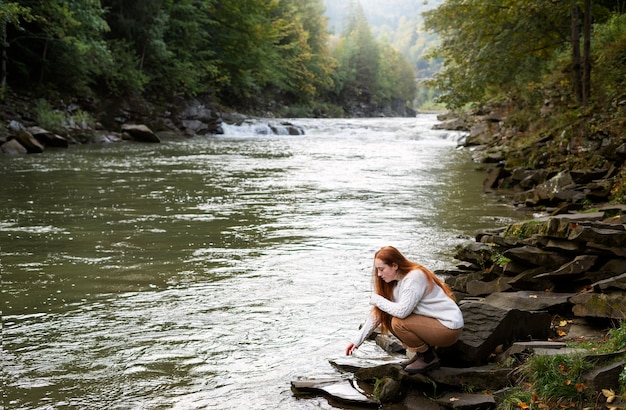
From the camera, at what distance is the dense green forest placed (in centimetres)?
3200

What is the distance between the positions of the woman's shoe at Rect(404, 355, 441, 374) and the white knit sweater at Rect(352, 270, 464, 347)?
0.28 metres

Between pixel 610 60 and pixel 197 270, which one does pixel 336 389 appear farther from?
pixel 610 60

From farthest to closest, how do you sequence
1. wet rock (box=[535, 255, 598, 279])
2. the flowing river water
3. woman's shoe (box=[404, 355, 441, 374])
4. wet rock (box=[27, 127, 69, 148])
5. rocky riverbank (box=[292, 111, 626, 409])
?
wet rock (box=[27, 127, 69, 148])
wet rock (box=[535, 255, 598, 279])
the flowing river water
woman's shoe (box=[404, 355, 441, 374])
rocky riverbank (box=[292, 111, 626, 409])

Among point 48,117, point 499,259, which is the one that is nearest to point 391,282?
point 499,259

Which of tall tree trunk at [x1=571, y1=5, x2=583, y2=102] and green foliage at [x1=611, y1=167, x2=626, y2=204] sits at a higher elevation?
tall tree trunk at [x1=571, y1=5, x2=583, y2=102]

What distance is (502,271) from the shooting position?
270 inches

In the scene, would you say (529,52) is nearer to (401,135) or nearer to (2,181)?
(2,181)

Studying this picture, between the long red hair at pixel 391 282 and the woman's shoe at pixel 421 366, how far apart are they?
1.19 ft

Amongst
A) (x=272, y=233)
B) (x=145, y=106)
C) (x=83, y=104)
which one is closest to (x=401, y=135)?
(x=145, y=106)

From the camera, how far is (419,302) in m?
4.79

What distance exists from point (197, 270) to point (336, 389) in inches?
161

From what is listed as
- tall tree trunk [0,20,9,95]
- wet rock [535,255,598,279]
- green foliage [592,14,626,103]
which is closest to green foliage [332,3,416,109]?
tall tree trunk [0,20,9,95]

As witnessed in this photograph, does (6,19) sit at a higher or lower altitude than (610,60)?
higher

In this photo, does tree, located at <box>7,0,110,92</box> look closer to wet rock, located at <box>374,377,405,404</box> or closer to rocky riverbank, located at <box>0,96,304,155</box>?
rocky riverbank, located at <box>0,96,304,155</box>
